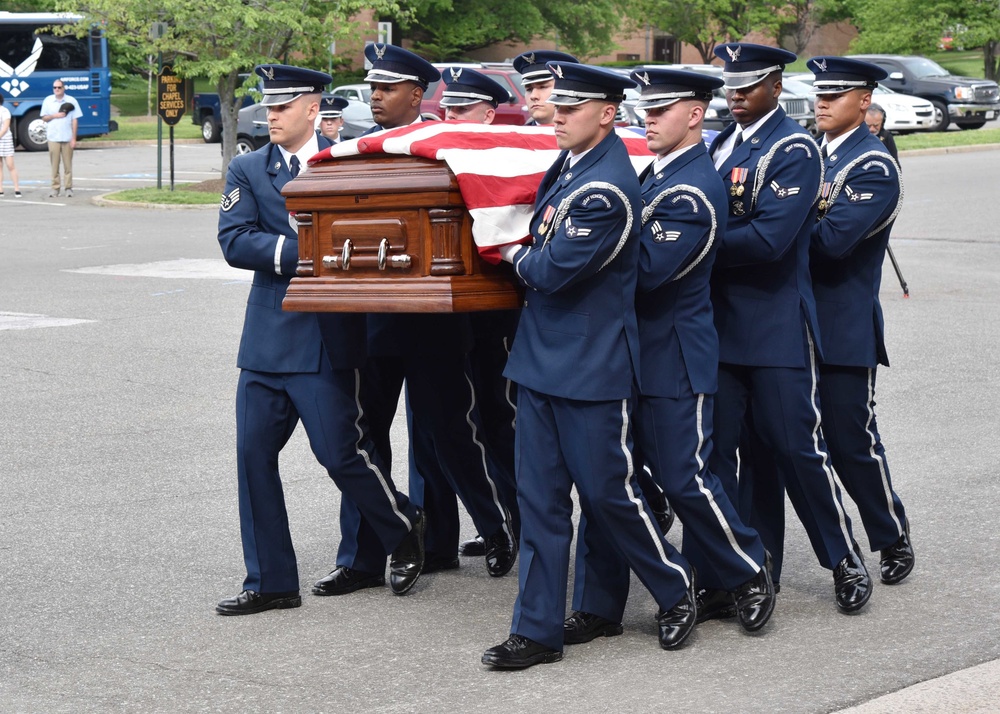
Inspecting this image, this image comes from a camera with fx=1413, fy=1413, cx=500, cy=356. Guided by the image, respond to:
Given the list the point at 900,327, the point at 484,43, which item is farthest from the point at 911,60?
the point at 900,327

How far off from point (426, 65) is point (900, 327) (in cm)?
631

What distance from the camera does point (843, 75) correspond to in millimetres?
5301

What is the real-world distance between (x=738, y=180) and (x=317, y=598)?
2191 mm

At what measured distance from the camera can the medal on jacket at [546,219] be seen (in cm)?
450

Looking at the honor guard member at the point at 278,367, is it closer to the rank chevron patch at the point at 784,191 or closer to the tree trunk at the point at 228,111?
the rank chevron patch at the point at 784,191

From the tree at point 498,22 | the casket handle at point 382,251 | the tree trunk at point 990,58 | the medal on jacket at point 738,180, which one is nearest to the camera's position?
the casket handle at point 382,251

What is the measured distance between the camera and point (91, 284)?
13.9 m

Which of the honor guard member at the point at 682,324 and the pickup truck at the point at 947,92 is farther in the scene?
the pickup truck at the point at 947,92

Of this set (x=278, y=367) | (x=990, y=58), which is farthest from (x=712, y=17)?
(x=278, y=367)

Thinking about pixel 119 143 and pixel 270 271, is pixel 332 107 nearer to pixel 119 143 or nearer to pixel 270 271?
pixel 270 271

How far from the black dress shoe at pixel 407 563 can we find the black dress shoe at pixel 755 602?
1.25m

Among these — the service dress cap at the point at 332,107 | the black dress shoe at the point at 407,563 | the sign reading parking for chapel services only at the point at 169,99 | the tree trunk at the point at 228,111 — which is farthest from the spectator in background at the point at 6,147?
the black dress shoe at the point at 407,563

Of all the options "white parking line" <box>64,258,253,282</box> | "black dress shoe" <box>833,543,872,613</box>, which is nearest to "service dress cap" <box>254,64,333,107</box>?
"black dress shoe" <box>833,543,872,613</box>

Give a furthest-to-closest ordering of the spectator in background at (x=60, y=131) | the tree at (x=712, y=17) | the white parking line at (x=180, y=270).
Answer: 1. the tree at (x=712, y=17)
2. the spectator in background at (x=60, y=131)
3. the white parking line at (x=180, y=270)
